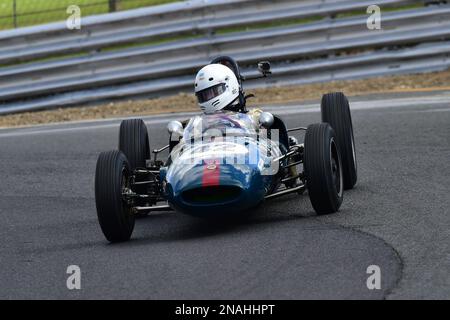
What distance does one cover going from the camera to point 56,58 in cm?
1722

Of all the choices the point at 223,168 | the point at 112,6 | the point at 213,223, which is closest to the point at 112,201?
the point at 223,168

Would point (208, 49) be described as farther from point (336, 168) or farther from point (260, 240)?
point (260, 240)

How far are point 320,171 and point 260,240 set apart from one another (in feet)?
2.86

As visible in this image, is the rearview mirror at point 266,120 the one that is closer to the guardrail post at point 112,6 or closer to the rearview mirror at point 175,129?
the rearview mirror at point 175,129

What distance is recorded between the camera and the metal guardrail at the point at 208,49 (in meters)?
15.6

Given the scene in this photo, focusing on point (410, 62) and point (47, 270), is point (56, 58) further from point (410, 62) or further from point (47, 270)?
point (47, 270)

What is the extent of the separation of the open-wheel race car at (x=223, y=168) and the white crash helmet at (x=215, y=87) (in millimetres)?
11

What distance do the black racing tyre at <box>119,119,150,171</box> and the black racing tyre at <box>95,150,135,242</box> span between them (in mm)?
1305

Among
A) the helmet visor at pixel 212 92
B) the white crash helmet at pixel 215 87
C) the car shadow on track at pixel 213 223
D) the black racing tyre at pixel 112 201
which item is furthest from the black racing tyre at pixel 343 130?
the black racing tyre at pixel 112 201

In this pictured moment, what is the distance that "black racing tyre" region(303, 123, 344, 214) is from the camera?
849 centimetres

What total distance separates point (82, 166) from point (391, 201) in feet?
13.8

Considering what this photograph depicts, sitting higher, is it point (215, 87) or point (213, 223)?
point (215, 87)

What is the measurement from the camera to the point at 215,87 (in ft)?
31.4
